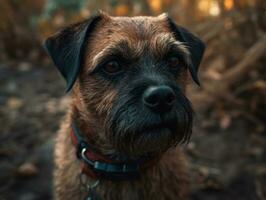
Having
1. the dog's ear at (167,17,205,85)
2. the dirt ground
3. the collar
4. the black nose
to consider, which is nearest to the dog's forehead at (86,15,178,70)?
the dog's ear at (167,17,205,85)

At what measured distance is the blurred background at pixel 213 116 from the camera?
16.6ft

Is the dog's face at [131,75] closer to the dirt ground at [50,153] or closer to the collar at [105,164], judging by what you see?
the collar at [105,164]

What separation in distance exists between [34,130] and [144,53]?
9.42 feet

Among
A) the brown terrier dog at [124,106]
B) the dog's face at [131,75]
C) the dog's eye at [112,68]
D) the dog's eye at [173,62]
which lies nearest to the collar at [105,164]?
the brown terrier dog at [124,106]

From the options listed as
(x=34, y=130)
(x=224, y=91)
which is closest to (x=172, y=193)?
(x=224, y=91)

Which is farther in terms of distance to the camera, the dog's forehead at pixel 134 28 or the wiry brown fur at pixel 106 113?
the dog's forehead at pixel 134 28

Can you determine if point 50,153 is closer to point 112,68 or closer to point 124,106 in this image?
point 112,68

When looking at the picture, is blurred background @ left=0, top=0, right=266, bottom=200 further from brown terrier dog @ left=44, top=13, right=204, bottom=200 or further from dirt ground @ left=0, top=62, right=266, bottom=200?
brown terrier dog @ left=44, top=13, right=204, bottom=200

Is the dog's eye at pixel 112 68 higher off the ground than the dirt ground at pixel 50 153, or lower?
higher

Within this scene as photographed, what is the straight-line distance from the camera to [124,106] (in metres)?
3.22

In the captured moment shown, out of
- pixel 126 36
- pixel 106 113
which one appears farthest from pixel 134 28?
pixel 106 113

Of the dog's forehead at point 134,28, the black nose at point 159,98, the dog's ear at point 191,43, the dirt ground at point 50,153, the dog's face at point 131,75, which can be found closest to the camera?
the black nose at point 159,98

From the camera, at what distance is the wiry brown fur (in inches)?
138

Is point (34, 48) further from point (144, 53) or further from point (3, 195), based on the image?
point (144, 53)
